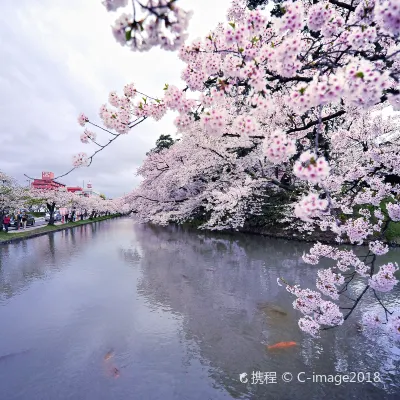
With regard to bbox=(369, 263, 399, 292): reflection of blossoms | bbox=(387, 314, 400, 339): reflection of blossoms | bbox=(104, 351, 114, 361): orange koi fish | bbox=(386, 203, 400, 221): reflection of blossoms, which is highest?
bbox=(386, 203, 400, 221): reflection of blossoms

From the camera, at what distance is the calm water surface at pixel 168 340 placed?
437 cm

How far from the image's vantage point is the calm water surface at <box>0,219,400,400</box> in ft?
14.3

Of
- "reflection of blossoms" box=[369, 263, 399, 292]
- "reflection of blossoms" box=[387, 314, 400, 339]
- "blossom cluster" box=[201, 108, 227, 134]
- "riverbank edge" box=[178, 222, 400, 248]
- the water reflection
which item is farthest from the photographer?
"riverbank edge" box=[178, 222, 400, 248]

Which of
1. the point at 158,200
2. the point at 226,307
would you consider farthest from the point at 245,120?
the point at 158,200

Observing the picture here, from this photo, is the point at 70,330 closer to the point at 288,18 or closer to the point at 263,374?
the point at 263,374

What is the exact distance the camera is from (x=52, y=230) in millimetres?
27672

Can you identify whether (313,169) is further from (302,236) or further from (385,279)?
(302,236)

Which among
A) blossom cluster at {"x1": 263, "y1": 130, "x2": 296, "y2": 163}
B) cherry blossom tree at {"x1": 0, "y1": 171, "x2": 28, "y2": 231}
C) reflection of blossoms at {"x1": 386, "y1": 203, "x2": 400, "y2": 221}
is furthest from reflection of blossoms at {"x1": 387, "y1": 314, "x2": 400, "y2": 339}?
cherry blossom tree at {"x1": 0, "y1": 171, "x2": 28, "y2": 231}

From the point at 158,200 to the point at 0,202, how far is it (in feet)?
40.0

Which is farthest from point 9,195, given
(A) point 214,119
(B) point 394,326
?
(B) point 394,326

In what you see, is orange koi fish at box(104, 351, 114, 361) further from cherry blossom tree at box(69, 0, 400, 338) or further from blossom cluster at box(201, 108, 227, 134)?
blossom cluster at box(201, 108, 227, 134)

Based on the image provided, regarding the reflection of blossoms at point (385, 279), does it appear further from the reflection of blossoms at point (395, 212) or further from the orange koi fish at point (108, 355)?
the orange koi fish at point (108, 355)

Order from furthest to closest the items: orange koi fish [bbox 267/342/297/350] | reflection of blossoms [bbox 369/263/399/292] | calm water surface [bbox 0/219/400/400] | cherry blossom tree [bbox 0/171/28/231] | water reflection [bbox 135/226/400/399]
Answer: cherry blossom tree [bbox 0/171/28/231] < orange koi fish [bbox 267/342/297/350] < water reflection [bbox 135/226/400/399] < calm water surface [bbox 0/219/400/400] < reflection of blossoms [bbox 369/263/399/292]

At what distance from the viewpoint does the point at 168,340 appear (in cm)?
577
